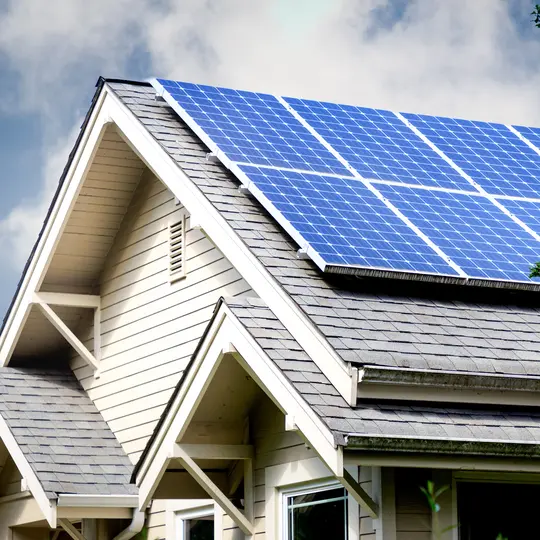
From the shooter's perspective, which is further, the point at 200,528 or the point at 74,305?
the point at 74,305

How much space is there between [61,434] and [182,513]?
1.92m

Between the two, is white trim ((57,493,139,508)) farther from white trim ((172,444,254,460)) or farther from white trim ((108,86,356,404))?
white trim ((108,86,356,404))

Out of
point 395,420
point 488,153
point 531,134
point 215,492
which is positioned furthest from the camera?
point 531,134

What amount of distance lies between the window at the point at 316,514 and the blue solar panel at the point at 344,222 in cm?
220

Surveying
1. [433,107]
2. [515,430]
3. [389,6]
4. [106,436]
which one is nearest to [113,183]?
[106,436]

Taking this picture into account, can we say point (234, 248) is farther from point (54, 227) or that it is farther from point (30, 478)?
point (54, 227)

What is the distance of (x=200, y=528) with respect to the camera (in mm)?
14977

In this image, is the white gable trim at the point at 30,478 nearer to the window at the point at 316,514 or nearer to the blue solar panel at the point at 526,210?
the window at the point at 316,514

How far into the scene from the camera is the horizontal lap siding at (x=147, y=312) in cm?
1509

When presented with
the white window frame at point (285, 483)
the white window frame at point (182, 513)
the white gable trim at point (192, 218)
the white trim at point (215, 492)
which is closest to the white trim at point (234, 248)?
the white gable trim at point (192, 218)

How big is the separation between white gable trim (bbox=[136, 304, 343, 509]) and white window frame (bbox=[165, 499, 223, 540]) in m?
1.65

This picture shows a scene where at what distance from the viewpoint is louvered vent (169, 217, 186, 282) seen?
15539mm

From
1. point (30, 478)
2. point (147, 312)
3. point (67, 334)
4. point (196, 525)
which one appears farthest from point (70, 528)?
point (147, 312)

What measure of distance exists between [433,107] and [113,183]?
176 ft
